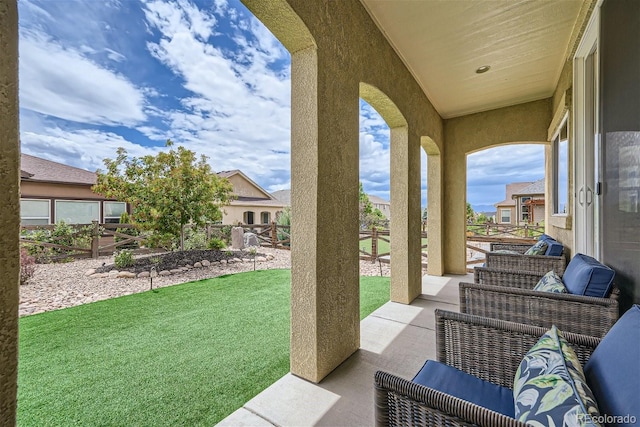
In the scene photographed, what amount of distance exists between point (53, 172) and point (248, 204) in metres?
8.03

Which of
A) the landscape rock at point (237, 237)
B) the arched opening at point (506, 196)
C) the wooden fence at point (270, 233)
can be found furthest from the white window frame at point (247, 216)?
the arched opening at point (506, 196)

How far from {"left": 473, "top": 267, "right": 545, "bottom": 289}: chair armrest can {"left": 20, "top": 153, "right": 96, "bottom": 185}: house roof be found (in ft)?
35.4

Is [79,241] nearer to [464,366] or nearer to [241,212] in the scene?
[241,212]

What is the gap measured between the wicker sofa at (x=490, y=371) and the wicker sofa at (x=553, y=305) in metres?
0.59

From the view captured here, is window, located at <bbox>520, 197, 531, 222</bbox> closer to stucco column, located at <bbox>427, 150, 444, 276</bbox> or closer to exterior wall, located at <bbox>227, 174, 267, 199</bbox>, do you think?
stucco column, located at <bbox>427, 150, 444, 276</bbox>

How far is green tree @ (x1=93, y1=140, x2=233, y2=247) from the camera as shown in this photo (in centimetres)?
677

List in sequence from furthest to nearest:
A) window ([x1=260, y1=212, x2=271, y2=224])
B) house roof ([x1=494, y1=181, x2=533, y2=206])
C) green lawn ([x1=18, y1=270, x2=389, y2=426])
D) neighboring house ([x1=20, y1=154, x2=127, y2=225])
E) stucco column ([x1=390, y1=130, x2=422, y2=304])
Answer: house roof ([x1=494, y1=181, x2=533, y2=206])
window ([x1=260, y1=212, x2=271, y2=224])
neighboring house ([x1=20, y1=154, x2=127, y2=225])
stucco column ([x1=390, y1=130, x2=422, y2=304])
green lawn ([x1=18, y1=270, x2=389, y2=426])

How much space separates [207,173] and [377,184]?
2560cm

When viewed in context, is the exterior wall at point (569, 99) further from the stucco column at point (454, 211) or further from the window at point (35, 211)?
the window at point (35, 211)

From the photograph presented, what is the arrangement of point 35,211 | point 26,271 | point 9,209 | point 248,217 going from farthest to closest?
point 248,217 < point 35,211 < point 26,271 < point 9,209

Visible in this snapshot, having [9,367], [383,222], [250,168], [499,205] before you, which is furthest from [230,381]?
[499,205]

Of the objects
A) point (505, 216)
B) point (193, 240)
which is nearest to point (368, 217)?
point (505, 216)

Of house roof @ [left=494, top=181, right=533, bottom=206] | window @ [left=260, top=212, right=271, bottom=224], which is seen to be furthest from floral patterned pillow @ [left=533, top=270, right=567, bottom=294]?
house roof @ [left=494, top=181, right=533, bottom=206]

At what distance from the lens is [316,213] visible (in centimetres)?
194
